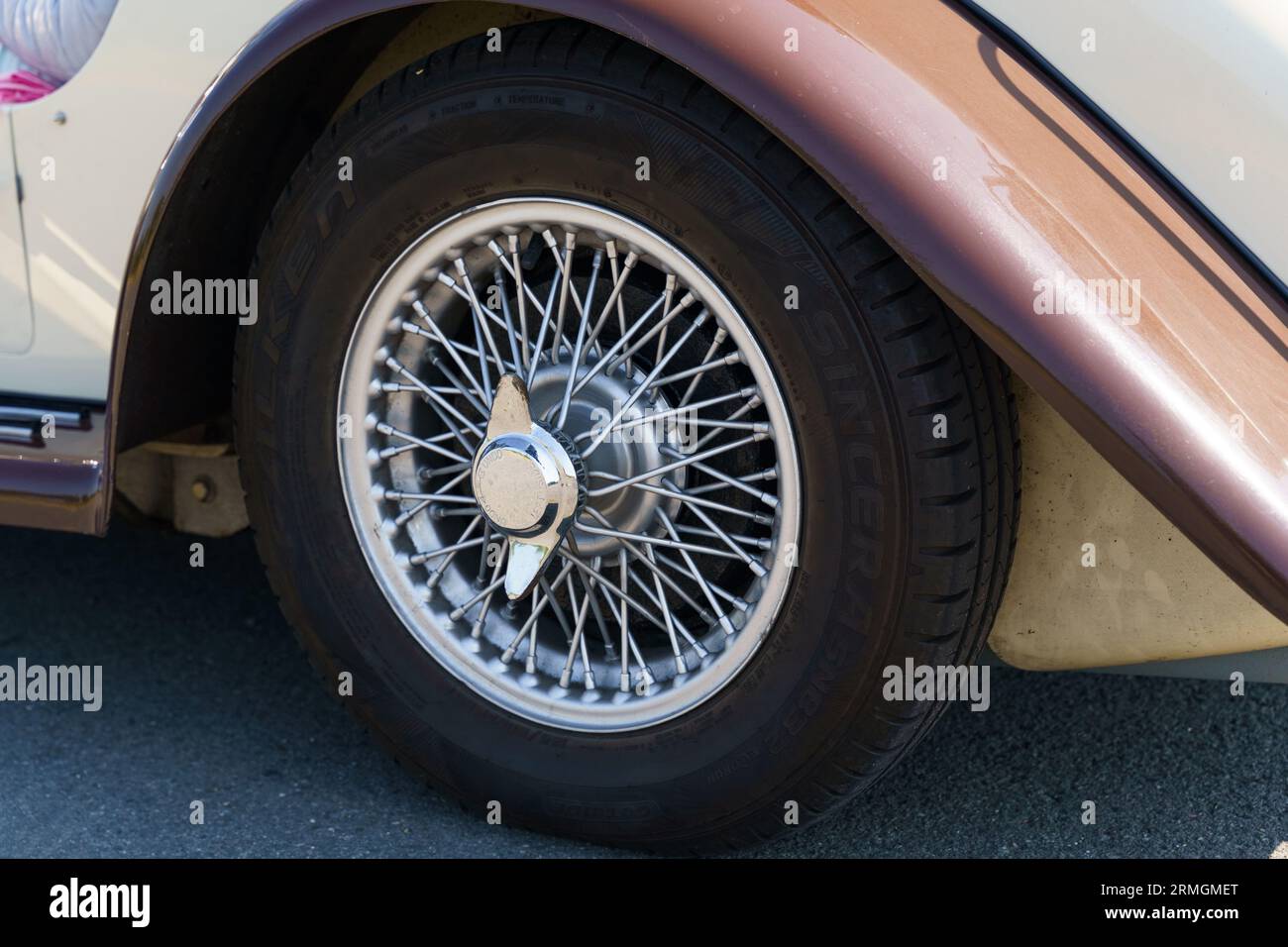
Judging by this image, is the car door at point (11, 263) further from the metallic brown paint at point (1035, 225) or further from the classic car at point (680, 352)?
the metallic brown paint at point (1035, 225)

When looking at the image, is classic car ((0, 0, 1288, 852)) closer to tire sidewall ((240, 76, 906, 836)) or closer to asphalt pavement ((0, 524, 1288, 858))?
tire sidewall ((240, 76, 906, 836))

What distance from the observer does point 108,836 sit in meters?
2.26

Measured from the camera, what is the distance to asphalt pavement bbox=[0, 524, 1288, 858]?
7.24ft

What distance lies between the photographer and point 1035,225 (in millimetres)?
1618

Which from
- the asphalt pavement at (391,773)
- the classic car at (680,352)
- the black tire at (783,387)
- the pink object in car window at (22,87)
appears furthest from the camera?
the pink object in car window at (22,87)

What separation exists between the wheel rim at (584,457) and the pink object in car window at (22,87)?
0.71m

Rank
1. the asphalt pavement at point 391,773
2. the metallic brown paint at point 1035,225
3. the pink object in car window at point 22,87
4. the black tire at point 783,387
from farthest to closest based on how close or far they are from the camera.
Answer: the pink object in car window at point 22,87, the asphalt pavement at point 391,773, the black tire at point 783,387, the metallic brown paint at point 1035,225

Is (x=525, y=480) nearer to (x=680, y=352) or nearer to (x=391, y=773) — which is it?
(x=680, y=352)

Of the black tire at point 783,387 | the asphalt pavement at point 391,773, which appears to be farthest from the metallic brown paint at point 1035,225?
the asphalt pavement at point 391,773

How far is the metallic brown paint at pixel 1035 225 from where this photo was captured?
1.55m

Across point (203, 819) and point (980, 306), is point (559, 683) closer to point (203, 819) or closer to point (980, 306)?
point (203, 819)

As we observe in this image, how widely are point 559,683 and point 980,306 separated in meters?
0.91

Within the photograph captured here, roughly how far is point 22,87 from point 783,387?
1.42 metres
